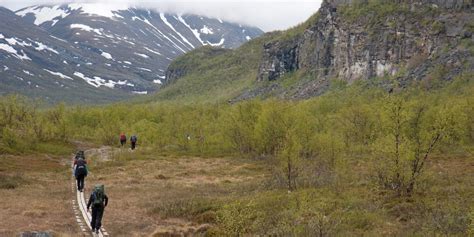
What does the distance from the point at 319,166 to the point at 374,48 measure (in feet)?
311

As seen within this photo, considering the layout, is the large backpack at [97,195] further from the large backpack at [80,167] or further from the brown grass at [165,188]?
the large backpack at [80,167]

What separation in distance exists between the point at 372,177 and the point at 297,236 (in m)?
11.9

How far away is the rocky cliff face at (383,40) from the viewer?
105 meters

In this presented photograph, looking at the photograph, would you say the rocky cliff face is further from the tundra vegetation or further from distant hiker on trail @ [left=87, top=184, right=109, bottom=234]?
distant hiker on trail @ [left=87, top=184, right=109, bottom=234]

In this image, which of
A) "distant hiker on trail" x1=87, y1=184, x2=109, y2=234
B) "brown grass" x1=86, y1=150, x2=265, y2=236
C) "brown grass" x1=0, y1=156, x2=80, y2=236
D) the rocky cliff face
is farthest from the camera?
the rocky cliff face

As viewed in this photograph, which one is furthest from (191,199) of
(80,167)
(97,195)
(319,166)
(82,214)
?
(97,195)

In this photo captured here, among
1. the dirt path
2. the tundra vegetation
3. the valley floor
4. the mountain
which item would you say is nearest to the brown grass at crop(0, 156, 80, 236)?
the valley floor

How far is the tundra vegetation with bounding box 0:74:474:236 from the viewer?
22312 millimetres

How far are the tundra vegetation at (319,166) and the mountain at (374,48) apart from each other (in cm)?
3672

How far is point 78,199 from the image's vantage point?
2831 centimetres

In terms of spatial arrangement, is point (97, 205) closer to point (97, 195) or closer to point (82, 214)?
point (97, 195)

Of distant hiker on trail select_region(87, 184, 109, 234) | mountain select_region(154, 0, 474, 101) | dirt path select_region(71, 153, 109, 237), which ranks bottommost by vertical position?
dirt path select_region(71, 153, 109, 237)

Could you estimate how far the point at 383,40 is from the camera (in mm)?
123188

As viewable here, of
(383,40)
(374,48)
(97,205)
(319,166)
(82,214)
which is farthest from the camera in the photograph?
(374,48)
